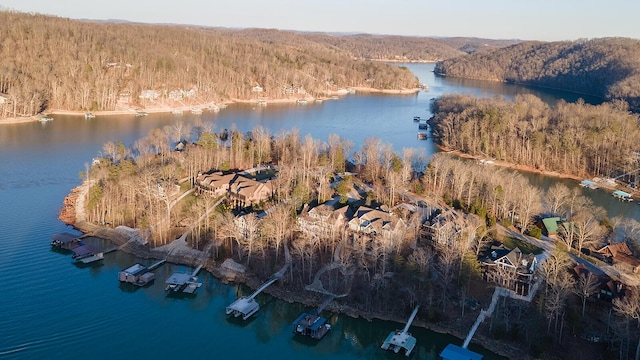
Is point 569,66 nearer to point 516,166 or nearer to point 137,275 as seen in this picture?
point 516,166

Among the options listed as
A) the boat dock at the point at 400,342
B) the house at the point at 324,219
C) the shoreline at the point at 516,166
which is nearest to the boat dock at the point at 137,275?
the house at the point at 324,219

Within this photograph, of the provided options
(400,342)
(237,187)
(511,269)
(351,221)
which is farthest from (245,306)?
(511,269)

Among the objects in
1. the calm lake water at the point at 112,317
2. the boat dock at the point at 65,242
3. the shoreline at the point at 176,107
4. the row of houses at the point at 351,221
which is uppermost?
the shoreline at the point at 176,107

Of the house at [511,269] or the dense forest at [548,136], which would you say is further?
the dense forest at [548,136]

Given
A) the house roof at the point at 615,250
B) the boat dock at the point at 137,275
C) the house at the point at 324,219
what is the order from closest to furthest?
the boat dock at the point at 137,275
the house roof at the point at 615,250
the house at the point at 324,219

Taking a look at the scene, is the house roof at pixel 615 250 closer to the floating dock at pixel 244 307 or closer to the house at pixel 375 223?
the house at pixel 375 223

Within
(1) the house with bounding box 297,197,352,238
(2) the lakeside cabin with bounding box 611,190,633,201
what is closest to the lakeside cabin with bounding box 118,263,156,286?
(1) the house with bounding box 297,197,352,238

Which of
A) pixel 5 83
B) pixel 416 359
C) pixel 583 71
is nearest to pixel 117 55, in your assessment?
pixel 5 83
